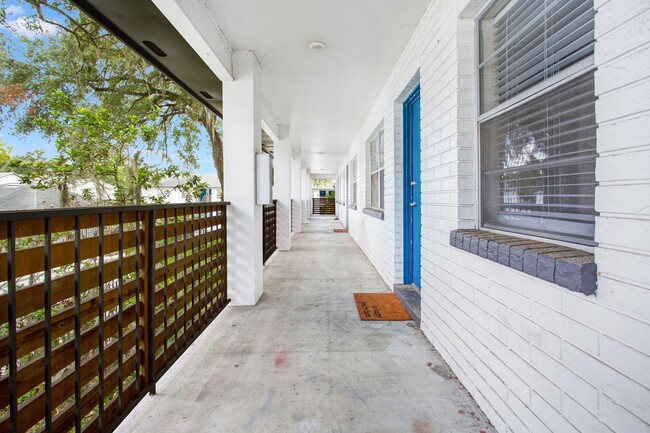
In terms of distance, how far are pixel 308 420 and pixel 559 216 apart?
154 centimetres

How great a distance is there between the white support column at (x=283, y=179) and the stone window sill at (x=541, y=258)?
561 cm

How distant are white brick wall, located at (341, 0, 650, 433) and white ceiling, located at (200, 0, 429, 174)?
516 mm

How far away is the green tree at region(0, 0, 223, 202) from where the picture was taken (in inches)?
198

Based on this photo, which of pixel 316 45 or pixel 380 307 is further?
pixel 380 307

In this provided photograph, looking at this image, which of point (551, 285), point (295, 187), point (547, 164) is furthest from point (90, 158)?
point (551, 285)

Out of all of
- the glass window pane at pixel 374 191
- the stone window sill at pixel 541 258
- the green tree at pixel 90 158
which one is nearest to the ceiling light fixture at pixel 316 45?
the stone window sill at pixel 541 258

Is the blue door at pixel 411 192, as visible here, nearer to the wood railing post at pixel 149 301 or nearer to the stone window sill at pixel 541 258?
the stone window sill at pixel 541 258

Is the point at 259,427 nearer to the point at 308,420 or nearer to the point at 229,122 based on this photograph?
the point at 308,420

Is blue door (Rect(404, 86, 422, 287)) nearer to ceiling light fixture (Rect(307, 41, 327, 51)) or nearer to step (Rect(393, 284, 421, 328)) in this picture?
step (Rect(393, 284, 421, 328))

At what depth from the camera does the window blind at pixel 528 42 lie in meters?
1.23

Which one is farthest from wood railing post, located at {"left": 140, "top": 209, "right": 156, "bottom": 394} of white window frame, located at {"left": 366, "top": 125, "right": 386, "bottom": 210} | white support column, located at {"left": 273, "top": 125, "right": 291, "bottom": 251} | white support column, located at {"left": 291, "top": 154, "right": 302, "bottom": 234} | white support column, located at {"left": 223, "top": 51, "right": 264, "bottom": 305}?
white support column, located at {"left": 291, "top": 154, "right": 302, "bottom": 234}

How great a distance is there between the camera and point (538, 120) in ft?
4.78

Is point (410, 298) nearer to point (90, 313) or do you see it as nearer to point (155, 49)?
point (90, 313)

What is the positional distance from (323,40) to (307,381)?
9.82 ft
